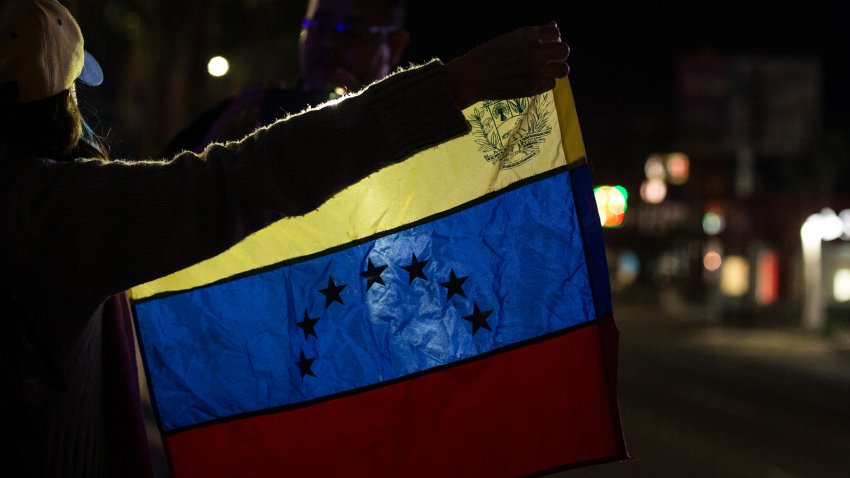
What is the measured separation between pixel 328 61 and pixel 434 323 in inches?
42.7

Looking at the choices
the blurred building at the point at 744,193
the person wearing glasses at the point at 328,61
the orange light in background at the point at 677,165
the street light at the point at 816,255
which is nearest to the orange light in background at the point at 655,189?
A: the blurred building at the point at 744,193

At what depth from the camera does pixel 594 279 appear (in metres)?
1.77

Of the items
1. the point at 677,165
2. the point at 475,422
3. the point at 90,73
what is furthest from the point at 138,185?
the point at 677,165

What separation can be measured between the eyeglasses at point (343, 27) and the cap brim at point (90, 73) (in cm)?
104

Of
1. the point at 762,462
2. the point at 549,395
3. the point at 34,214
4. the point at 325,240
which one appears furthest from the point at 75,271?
the point at 762,462

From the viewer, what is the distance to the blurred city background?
10.9 metres

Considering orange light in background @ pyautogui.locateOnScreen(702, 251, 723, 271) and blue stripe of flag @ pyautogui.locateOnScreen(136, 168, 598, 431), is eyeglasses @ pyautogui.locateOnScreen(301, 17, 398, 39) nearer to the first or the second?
blue stripe of flag @ pyautogui.locateOnScreen(136, 168, 598, 431)

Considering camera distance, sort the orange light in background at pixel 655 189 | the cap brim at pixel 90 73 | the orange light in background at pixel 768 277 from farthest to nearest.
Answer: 1. the orange light in background at pixel 655 189
2. the orange light in background at pixel 768 277
3. the cap brim at pixel 90 73

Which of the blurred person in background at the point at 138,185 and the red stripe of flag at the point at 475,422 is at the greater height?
the blurred person in background at the point at 138,185

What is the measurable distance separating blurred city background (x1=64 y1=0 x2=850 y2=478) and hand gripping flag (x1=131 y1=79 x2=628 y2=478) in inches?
8.5

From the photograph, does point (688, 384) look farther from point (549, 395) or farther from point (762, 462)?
point (549, 395)

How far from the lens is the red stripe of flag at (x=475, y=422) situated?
1.79 meters

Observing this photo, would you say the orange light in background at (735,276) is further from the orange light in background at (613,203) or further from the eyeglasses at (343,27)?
the eyeglasses at (343,27)

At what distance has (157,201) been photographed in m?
1.28
